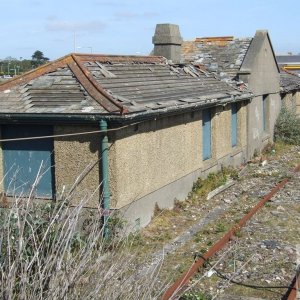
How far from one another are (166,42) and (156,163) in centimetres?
679

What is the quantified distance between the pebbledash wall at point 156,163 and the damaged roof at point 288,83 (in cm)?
1050

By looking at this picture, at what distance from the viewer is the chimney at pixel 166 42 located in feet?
57.8

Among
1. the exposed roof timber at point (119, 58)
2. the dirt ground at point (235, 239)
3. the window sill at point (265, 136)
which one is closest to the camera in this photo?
the dirt ground at point (235, 239)

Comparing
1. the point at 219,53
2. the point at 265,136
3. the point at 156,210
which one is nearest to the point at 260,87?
the point at 219,53

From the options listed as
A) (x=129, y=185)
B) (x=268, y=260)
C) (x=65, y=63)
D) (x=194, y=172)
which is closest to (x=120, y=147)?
(x=129, y=185)

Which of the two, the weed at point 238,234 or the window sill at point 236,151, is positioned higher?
the window sill at point 236,151

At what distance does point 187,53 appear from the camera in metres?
22.3

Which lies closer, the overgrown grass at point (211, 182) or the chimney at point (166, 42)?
the overgrown grass at point (211, 182)

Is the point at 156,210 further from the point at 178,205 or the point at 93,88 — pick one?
the point at 93,88

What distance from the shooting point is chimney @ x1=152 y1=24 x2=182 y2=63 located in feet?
57.8

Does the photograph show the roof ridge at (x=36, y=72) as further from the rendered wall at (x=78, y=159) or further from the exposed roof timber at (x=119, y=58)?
the rendered wall at (x=78, y=159)

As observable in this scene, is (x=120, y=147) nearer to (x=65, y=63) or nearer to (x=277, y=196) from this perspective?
(x=65, y=63)

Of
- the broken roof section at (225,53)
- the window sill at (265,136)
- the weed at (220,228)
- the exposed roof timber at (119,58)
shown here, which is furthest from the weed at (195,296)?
the window sill at (265,136)

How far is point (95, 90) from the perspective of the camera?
10.6 meters
